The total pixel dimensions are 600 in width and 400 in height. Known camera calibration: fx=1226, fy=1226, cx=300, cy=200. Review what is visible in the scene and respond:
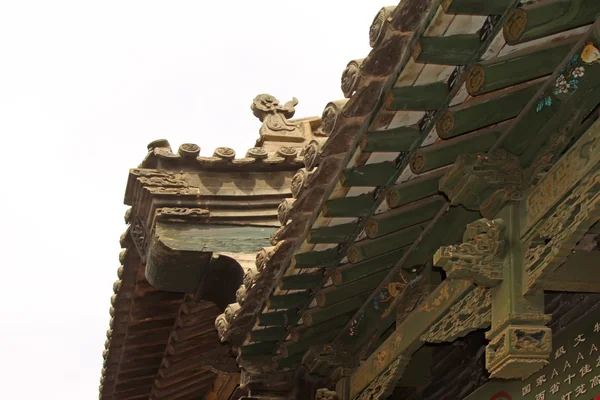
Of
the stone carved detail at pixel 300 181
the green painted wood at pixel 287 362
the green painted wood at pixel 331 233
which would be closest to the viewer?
the stone carved detail at pixel 300 181

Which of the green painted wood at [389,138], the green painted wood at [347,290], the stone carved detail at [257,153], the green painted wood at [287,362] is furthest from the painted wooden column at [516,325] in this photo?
the stone carved detail at [257,153]

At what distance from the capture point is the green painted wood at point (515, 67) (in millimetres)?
5844

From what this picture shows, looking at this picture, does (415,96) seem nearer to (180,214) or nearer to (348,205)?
(348,205)

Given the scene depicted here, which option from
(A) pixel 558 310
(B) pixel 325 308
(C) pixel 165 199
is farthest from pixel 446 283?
(C) pixel 165 199

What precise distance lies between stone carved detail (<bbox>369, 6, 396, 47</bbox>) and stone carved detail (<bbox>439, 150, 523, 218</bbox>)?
112 cm

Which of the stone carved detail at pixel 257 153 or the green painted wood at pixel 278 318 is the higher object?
the stone carved detail at pixel 257 153

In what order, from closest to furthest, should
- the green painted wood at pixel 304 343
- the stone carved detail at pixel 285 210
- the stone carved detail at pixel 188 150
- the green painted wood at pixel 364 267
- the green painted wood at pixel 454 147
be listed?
the green painted wood at pixel 454 147 → the stone carved detail at pixel 285 210 → the green painted wood at pixel 364 267 → the green painted wood at pixel 304 343 → the stone carved detail at pixel 188 150

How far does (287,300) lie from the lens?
8.73 metres

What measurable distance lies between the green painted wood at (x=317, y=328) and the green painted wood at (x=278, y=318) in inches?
→ 5.9

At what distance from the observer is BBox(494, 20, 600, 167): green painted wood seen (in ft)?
19.5

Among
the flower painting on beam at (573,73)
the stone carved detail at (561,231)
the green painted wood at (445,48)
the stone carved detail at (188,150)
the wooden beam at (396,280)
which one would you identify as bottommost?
the stone carved detail at (561,231)

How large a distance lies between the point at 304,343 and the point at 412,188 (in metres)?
2.66

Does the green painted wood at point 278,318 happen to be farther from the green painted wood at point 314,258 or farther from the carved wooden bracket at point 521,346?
the carved wooden bracket at point 521,346

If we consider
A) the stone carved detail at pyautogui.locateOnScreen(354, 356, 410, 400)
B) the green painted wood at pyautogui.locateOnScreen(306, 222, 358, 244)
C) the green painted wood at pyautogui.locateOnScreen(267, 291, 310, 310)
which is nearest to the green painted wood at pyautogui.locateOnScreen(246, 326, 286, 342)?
the green painted wood at pyautogui.locateOnScreen(267, 291, 310, 310)
